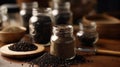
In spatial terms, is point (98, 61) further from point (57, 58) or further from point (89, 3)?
point (89, 3)

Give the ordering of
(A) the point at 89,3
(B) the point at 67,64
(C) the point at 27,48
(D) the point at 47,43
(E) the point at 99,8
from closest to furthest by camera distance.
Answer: (B) the point at 67,64 < (C) the point at 27,48 < (D) the point at 47,43 < (A) the point at 89,3 < (E) the point at 99,8

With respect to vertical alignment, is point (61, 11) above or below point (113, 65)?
above

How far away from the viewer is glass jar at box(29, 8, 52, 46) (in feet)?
4.63

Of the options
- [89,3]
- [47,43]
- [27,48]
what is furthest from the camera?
[89,3]

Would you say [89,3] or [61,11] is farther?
[89,3]

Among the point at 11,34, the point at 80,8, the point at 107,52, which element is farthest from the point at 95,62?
the point at 80,8

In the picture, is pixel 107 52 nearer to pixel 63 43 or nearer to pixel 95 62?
pixel 95 62

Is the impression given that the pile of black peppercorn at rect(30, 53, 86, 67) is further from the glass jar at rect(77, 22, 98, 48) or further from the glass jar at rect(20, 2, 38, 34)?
the glass jar at rect(20, 2, 38, 34)

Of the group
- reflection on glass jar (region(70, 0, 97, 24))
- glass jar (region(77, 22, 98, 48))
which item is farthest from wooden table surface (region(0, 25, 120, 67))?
reflection on glass jar (region(70, 0, 97, 24))

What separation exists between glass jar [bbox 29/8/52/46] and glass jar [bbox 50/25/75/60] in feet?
0.60

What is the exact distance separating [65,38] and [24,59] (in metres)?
0.19

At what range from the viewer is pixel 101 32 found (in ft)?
5.21

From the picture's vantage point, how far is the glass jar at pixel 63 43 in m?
1.21

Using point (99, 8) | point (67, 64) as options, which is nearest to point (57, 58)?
point (67, 64)
